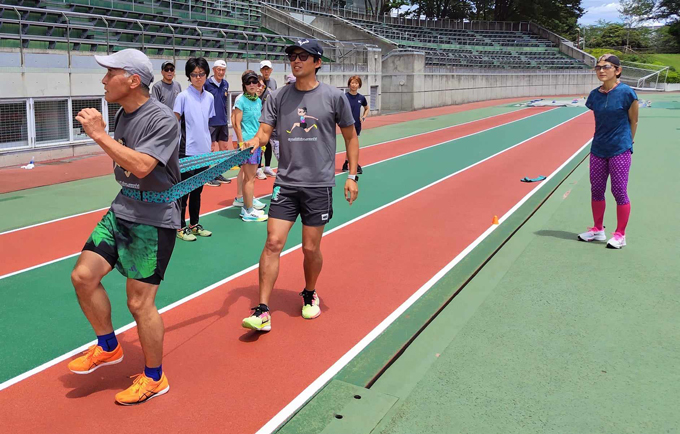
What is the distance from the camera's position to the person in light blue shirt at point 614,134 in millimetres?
7527

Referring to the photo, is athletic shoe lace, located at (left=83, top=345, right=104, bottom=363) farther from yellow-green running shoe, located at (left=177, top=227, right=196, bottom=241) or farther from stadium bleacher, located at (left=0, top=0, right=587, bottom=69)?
stadium bleacher, located at (left=0, top=0, right=587, bottom=69)

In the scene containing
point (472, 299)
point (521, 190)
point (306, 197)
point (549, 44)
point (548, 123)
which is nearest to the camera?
point (306, 197)

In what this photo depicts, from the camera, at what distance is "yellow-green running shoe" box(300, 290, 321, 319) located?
5613 mm

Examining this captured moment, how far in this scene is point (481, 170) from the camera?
14.4 metres

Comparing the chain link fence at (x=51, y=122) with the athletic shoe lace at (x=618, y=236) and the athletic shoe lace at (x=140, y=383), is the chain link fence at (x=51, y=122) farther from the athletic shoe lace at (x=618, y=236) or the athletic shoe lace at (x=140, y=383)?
the athletic shoe lace at (x=618, y=236)

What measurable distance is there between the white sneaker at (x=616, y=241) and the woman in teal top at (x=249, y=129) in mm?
4603

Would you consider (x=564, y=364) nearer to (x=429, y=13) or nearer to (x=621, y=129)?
(x=621, y=129)

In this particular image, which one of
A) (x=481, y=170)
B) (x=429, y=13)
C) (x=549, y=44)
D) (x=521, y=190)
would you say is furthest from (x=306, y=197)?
(x=429, y=13)

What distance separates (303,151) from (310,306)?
4.44 ft

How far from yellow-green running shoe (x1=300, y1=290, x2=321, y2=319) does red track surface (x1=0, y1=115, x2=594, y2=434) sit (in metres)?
0.07

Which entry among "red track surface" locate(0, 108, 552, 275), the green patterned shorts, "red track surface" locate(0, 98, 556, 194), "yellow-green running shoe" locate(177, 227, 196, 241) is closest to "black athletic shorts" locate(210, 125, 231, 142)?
"red track surface" locate(0, 108, 552, 275)

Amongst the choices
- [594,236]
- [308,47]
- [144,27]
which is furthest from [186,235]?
[144,27]

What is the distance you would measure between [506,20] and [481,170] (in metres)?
60.6

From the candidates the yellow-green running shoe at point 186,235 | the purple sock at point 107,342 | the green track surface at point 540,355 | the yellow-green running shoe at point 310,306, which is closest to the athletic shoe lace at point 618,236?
the green track surface at point 540,355
